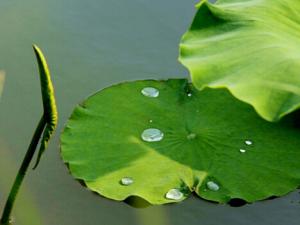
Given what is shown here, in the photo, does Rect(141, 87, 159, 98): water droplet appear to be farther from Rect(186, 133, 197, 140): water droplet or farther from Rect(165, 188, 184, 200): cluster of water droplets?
Rect(165, 188, 184, 200): cluster of water droplets

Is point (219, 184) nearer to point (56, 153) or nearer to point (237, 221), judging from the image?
point (237, 221)

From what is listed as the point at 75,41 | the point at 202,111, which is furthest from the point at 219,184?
the point at 75,41

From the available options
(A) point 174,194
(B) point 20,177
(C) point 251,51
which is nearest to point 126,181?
(A) point 174,194

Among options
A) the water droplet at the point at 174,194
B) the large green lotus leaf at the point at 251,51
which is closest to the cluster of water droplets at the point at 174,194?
the water droplet at the point at 174,194

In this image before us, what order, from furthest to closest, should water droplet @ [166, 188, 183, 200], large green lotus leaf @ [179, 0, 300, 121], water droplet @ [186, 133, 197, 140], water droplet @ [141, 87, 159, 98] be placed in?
water droplet @ [141, 87, 159, 98] < water droplet @ [186, 133, 197, 140] < water droplet @ [166, 188, 183, 200] < large green lotus leaf @ [179, 0, 300, 121]

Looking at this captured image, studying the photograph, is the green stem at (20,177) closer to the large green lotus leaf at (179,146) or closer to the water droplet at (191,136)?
the large green lotus leaf at (179,146)

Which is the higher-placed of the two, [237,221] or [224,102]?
[224,102]

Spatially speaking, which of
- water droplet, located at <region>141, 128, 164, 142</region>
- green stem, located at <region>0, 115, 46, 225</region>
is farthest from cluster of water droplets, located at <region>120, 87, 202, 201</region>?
green stem, located at <region>0, 115, 46, 225</region>
